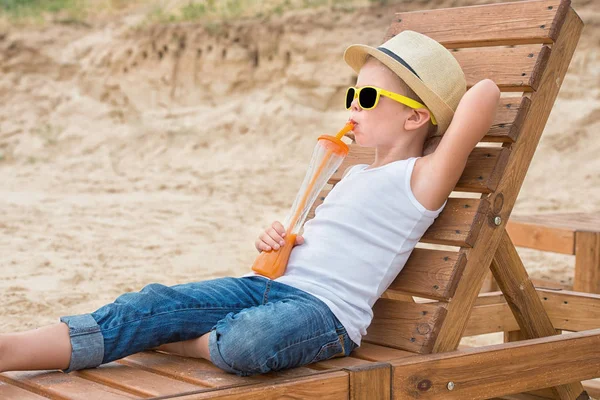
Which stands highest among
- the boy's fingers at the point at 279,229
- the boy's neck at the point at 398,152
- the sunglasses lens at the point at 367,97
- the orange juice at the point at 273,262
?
the sunglasses lens at the point at 367,97

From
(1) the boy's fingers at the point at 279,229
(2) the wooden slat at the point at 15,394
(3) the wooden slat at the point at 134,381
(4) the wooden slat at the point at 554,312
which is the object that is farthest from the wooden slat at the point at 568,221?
(2) the wooden slat at the point at 15,394

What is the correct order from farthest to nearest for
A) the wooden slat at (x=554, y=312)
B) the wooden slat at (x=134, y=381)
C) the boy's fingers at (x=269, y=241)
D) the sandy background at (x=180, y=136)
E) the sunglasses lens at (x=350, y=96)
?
the sandy background at (x=180, y=136) → the wooden slat at (x=554, y=312) → the sunglasses lens at (x=350, y=96) → the boy's fingers at (x=269, y=241) → the wooden slat at (x=134, y=381)

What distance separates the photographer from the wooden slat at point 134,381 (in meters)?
A: 2.15

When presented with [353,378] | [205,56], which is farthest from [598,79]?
[353,378]

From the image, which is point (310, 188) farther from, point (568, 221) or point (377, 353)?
point (568, 221)

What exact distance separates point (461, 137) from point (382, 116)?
11.0 inches

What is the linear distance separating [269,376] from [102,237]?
4.88 meters

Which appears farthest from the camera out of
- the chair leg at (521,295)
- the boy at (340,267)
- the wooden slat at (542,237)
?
the wooden slat at (542,237)

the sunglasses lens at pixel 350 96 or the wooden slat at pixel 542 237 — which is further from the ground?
the sunglasses lens at pixel 350 96

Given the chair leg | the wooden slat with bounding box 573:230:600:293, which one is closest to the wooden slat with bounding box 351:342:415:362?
the chair leg

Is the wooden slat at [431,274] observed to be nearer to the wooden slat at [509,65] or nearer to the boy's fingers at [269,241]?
the boy's fingers at [269,241]

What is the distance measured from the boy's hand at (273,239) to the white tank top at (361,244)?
6cm

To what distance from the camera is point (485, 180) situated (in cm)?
267

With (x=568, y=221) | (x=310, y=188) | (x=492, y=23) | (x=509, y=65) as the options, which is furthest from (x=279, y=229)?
(x=568, y=221)
